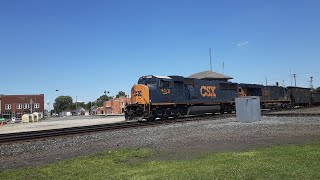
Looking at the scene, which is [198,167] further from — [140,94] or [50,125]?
[50,125]

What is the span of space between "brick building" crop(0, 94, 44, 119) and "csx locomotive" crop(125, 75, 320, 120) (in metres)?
100

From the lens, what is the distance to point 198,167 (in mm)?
7961

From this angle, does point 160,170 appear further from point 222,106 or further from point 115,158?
point 222,106

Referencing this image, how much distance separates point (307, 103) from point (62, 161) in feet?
195

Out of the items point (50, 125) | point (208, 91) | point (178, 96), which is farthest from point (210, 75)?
point (178, 96)

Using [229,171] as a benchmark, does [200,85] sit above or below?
above

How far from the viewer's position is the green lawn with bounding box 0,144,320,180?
713 cm

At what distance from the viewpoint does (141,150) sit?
11.4 m

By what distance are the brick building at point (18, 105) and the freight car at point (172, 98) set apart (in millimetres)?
101615

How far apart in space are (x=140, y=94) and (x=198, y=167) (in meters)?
21.3

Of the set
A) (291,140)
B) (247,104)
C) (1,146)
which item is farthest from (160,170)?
(247,104)

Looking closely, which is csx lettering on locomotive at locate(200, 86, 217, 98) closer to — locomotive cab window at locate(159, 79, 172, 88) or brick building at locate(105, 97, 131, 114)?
locomotive cab window at locate(159, 79, 172, 88)

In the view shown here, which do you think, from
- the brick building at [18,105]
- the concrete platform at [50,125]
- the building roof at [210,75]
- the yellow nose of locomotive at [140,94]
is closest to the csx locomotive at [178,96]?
the yellow nose of locomotive at [140,94]

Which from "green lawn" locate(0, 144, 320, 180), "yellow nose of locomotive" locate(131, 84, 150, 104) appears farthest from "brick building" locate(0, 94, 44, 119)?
"green lawn" locate(0, 144, 320, 180)
